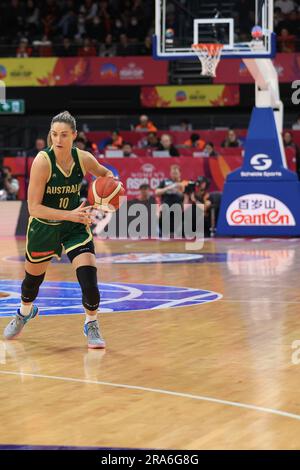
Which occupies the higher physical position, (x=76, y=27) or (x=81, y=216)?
(x=76, y=27)

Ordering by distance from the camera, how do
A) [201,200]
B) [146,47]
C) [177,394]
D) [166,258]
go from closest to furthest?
[177,394] < [166,258] < [201,200] < [146,47]

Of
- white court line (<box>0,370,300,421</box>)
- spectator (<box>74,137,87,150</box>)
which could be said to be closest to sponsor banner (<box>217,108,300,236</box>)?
spectator (<box>74,137,87,150</box>)

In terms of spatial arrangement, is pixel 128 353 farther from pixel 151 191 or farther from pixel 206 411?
pixel 151 191

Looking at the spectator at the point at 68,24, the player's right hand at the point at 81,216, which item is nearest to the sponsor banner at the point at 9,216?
the spectator at the point at 68,24

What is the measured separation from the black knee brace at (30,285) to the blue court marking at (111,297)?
1.49 metres

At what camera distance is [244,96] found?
27.2 metres

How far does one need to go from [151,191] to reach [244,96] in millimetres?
8216

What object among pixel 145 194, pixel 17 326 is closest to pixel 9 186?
pixel 145 194

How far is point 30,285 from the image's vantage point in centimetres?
762

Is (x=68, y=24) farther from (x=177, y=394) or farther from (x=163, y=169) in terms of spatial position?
(x=177, y=394)

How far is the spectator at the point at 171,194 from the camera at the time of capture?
18.5 m

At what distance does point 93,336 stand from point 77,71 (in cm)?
2119

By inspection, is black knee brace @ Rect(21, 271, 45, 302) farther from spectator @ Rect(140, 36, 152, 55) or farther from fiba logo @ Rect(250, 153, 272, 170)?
spectator @ Rect(140, 36, 152, 55)

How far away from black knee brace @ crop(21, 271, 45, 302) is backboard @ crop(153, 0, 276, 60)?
10.5m
